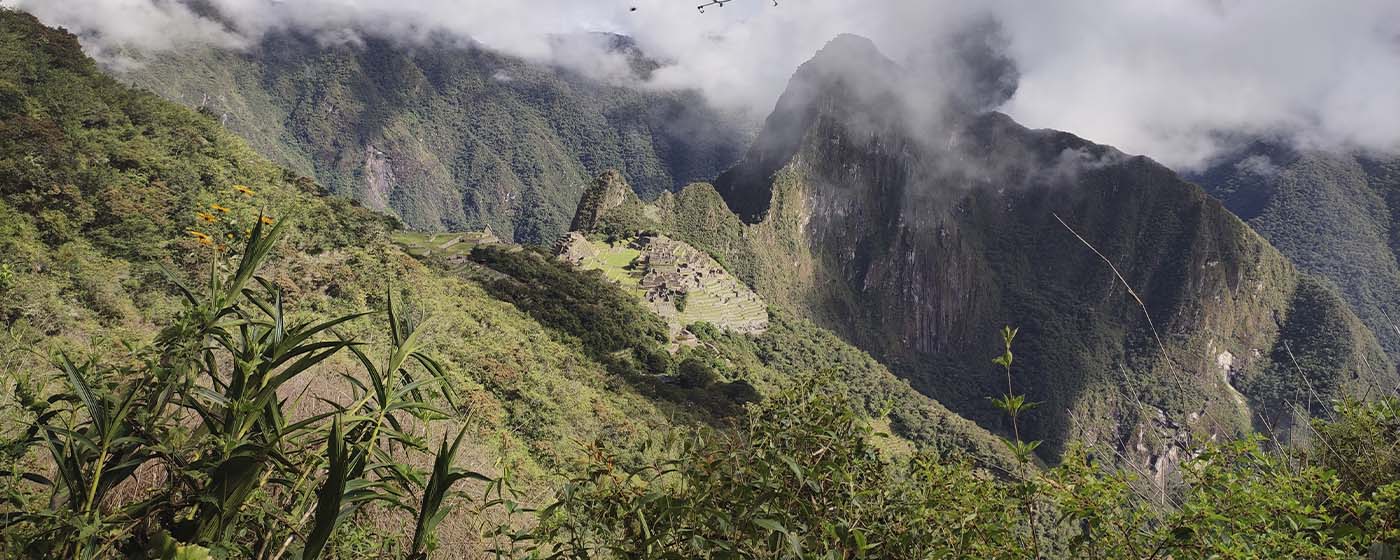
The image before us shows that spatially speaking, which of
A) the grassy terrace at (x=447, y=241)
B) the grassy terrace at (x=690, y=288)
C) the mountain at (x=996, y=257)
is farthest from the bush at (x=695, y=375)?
the mountain at (x=996, y=257)

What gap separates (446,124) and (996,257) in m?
114

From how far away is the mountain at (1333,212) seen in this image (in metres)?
116

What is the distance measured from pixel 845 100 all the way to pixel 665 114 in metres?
104

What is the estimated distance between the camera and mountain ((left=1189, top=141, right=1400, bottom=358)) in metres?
116

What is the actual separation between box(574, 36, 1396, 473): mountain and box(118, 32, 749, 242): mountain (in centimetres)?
6184

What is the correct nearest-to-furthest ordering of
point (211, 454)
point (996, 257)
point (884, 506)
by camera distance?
point (211, 454), point (884, 506), point (996, 257)

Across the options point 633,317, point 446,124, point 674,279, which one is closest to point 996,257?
point 674,279

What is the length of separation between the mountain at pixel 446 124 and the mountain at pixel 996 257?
61.8 metres

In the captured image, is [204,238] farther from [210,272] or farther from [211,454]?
[211,454]

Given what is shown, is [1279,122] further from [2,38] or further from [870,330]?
[2,38]

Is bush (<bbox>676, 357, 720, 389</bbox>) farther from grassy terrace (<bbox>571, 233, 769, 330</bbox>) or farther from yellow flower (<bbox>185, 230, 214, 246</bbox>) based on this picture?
yellow flower (<bbox>185, 230, 214, 246</bbox>)

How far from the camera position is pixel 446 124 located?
147625 millimetres

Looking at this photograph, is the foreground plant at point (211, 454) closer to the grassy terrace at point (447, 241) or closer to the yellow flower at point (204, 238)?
the yellow flower at point (204, 238)

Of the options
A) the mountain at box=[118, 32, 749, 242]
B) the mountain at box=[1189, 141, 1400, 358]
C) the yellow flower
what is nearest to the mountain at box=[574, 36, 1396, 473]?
the mountain at box=[1189, 141, 1400, 358]
